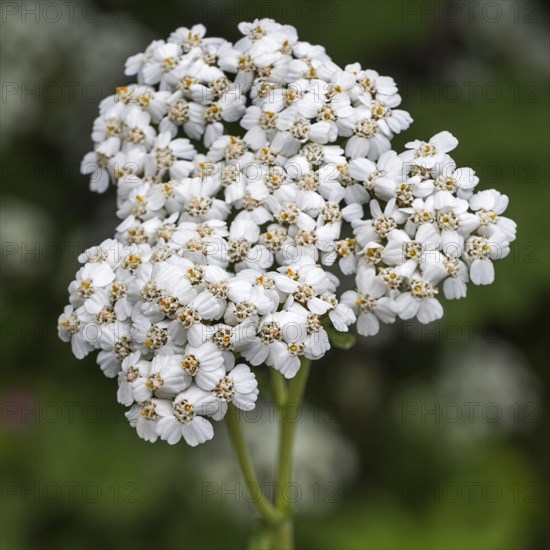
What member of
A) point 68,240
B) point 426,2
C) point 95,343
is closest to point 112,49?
point 68,240

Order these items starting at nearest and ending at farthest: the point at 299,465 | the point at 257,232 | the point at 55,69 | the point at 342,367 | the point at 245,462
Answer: the point at 257,232
the point at 245,462
the point at 299,465
the point at 342,367
the point at 55,69

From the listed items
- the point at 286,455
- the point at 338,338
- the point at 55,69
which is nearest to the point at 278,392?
the point at 286,455

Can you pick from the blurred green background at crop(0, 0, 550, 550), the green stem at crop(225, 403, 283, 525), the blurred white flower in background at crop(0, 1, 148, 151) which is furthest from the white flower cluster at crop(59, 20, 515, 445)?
the blurred white flower in background at crop(0, 1, 148, 151)

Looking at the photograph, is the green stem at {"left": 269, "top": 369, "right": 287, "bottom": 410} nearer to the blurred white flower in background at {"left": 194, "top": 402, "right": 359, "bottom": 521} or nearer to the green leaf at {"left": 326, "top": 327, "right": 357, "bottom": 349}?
the green leaf at {"left": 326, "top": 327, "right": 357, "bottom": 349}

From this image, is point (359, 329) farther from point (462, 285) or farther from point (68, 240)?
point (68, 240)

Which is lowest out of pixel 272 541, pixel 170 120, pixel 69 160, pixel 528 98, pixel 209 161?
pixel 272 541

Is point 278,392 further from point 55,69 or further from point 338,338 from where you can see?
point 55,69
